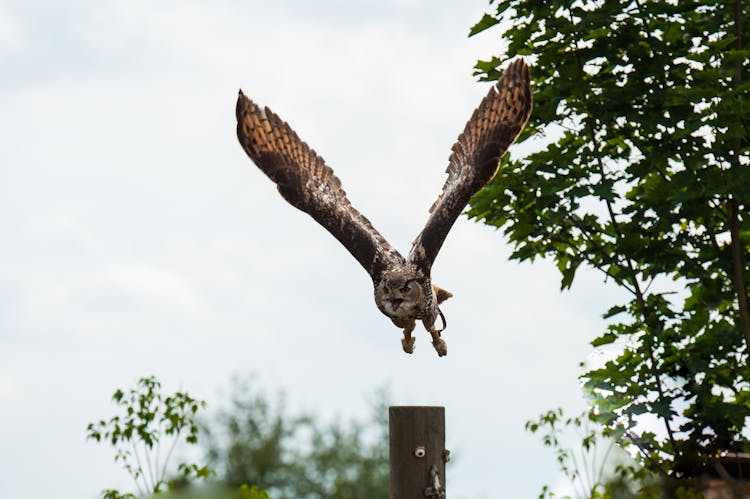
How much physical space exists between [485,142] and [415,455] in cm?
185

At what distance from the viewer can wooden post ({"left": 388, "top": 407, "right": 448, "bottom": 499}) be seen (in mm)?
5152

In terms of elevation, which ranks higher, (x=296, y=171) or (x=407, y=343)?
(x=296, y=171)

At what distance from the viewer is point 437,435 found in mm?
5211

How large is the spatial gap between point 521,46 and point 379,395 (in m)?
10.0

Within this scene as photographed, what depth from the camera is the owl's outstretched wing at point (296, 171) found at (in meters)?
5.32

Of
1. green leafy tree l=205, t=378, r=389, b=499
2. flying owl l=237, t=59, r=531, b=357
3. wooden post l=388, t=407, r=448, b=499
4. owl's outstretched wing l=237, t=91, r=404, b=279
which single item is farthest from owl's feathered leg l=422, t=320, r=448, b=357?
green leafy tree l=205, t=378, r=389, b=499

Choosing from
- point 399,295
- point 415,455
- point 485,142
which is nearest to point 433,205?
point 485,142

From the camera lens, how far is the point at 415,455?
5.16m

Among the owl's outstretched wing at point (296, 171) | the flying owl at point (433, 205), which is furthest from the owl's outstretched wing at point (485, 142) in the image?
the owl's outstretched wing at point (296, 171)

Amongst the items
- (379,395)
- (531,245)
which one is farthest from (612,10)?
(379,395)

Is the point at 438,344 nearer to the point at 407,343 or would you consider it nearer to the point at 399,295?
the point at 407,343

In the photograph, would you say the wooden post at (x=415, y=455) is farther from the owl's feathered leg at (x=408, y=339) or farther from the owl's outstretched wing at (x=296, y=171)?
the owl's outstretched wing at (x=296, y=171)

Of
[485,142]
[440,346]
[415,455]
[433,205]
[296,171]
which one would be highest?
[485,142]

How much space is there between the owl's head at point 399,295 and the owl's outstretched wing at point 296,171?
532 millimetres
